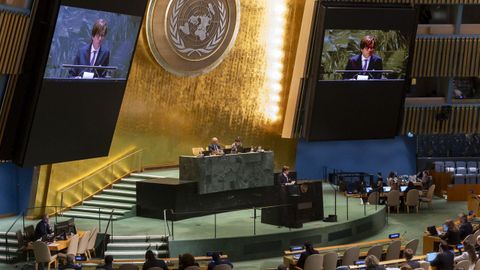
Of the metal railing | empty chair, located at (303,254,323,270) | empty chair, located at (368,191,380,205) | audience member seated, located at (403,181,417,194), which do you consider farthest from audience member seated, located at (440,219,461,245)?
the metal railing

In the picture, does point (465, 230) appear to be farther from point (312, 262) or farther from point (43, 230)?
point (43, 230)

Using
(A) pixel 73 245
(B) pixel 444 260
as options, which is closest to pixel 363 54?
(A) pixel 73 245

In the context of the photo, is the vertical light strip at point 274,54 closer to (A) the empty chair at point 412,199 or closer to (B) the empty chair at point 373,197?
(B) the empty chair at point 373,197

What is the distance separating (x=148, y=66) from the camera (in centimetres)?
2564

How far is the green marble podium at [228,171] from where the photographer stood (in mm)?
22906

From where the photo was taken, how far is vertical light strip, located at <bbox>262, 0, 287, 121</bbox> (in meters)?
28.0

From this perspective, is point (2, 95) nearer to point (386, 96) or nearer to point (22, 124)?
point (22, 124)

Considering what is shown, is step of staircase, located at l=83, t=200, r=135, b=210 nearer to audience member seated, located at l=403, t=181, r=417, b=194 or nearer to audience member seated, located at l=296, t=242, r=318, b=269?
audience member seated, located at l=296, t=242, r=318, b=269

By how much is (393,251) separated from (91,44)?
333 inches

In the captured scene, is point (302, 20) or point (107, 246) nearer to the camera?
point (107, 246)

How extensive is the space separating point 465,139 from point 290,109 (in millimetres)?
7661

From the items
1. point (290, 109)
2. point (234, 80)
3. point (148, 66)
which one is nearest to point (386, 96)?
point (290, 109)

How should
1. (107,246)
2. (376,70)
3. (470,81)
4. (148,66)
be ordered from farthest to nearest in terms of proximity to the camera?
(470,81) → (376,70) → (148,66) → (107,246)

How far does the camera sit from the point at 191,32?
2627 cm
